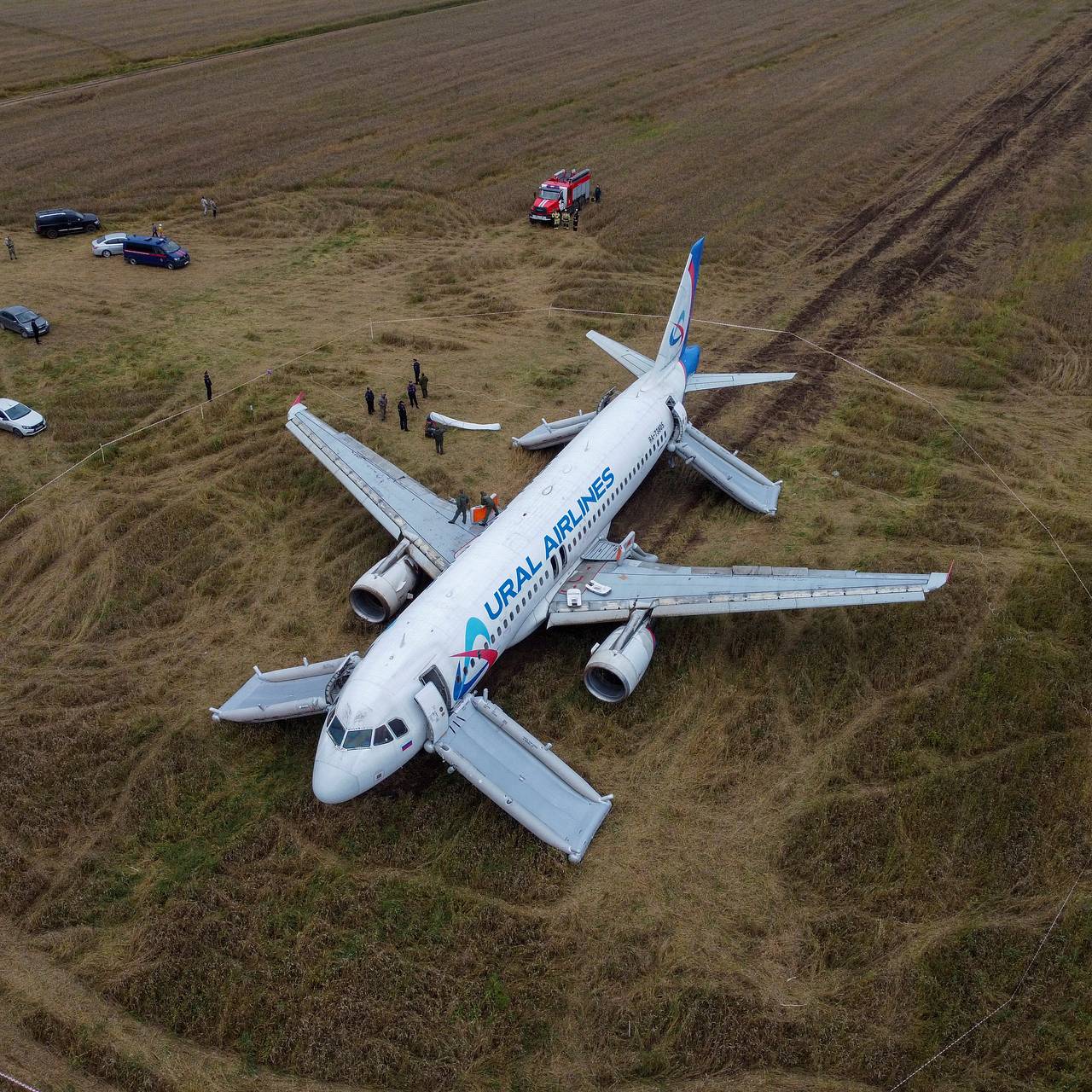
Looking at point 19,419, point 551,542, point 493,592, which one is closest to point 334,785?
point 493,592

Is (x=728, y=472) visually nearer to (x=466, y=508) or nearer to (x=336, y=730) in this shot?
(x=466, y=508)

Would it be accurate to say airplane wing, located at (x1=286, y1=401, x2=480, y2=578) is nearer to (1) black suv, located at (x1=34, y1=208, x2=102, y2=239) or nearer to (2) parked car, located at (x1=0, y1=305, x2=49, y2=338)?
(2) parked car, located at (x1=0, y1=305, x2=49, y2=338)

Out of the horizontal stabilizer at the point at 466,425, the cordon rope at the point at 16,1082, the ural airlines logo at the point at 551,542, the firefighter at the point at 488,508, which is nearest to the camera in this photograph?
the cordon rope at the point at 16,1082

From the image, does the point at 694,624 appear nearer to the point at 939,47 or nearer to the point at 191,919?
the point at 191,919

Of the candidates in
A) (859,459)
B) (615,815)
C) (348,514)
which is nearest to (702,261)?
(859,459)

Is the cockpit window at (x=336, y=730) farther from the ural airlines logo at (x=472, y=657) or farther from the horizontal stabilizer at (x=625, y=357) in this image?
the horizontal stabilizer at (x=625, y=357)

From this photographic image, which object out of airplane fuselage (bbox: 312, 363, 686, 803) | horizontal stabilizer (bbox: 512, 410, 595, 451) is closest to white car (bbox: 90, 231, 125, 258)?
horizontal stabilizer (bbox: 512, 410, 595, 451)

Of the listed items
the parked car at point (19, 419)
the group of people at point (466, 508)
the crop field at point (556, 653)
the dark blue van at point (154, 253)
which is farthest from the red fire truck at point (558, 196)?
the parked car at point (19, 419)
